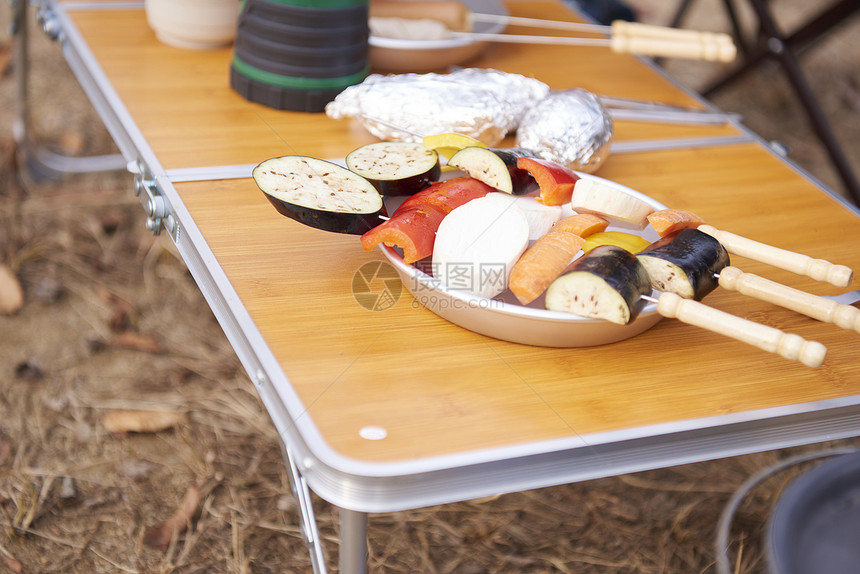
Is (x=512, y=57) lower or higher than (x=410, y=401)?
higher

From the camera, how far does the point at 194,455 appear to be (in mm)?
1603

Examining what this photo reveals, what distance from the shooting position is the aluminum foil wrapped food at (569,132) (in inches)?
47.9

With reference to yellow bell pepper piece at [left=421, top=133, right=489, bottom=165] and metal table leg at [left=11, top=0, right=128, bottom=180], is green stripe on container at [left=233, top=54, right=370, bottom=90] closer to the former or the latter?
yellow bell pepper piece at [left=421, top=133, right=489, bottom=165]

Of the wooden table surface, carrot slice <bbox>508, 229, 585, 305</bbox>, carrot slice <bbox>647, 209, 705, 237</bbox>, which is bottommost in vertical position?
the wooden table surface

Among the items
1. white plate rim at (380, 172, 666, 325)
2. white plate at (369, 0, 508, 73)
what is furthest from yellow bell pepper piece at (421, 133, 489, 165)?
white plate at (369, 0, 508, 73)

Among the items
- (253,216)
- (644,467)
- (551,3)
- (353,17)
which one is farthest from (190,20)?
(644,467)

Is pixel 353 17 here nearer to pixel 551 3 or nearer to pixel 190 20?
pixel 190 20

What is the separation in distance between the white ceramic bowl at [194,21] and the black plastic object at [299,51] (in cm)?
17

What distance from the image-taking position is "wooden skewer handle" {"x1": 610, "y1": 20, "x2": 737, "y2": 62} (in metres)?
1.35

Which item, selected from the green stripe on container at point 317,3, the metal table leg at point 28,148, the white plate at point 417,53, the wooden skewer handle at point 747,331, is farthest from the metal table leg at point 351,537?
the metal table leg at point 28,148

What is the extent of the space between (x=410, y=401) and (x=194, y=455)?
0.94 meters

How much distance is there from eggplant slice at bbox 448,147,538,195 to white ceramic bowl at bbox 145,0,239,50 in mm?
701

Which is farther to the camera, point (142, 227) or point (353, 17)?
point (142, 227)

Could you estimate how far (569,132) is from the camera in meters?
1.22
